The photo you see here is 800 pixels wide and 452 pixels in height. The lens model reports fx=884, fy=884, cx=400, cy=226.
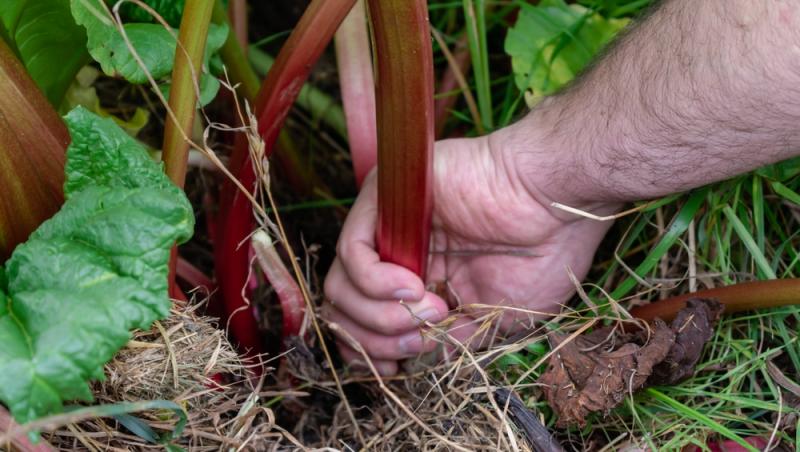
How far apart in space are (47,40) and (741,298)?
3.12 feet

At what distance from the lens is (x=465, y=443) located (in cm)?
109

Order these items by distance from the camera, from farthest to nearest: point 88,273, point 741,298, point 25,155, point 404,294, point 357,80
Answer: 1. point 357,80
2. point 404,294
3. point 741,298
4. point 25,155
5. point 88,273

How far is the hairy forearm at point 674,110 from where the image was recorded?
971 millimetres

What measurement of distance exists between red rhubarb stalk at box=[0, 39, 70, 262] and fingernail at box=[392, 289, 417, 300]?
1.48 ft

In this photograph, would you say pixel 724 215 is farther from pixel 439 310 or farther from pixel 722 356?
pixel 439 310

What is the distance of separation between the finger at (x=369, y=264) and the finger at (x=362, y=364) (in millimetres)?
120

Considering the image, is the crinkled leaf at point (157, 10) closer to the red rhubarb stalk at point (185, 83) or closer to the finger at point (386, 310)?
the red rhubarb stalk at point (185, 83)

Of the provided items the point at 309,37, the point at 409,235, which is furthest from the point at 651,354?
the point at 309,37

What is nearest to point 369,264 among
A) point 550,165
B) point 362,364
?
point 362,364

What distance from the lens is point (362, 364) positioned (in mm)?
1314

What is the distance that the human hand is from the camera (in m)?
1.21

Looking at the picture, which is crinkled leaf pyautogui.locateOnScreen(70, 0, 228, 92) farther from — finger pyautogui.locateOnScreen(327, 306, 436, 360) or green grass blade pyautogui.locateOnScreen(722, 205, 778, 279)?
green grass blade pyautogui.locateOnScreen(722, 205, 778, 279)

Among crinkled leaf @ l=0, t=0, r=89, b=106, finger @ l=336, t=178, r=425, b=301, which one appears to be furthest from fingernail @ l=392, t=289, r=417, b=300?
crinkled leaf @ l=0, t=0, r=89, b=106

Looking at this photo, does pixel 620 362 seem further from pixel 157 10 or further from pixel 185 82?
pixel 157 10
